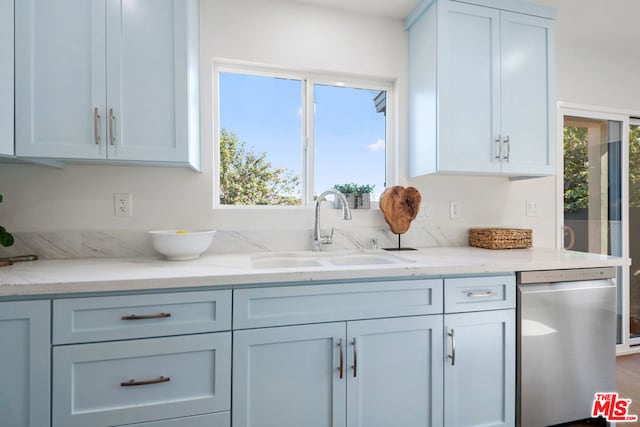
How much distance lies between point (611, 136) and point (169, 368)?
3.58 metres

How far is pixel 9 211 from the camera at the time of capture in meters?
1.63

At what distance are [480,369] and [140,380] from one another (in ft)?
4.87

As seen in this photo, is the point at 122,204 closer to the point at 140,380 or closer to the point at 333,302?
the point at 140,380

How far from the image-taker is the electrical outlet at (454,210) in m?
2.28

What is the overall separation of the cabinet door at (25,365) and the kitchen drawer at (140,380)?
43 millimetres

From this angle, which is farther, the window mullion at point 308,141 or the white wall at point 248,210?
the window mullion at point 308,141

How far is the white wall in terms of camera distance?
5.51ft

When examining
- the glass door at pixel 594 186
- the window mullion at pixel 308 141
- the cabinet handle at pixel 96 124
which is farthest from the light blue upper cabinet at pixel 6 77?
the glass door at pixel 594 186

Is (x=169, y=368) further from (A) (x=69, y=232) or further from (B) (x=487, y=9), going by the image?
(B) (x=487, y=9)

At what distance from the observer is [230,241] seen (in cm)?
190

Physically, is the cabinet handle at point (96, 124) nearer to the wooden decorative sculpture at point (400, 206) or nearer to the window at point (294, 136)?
the window at point (294, 136)

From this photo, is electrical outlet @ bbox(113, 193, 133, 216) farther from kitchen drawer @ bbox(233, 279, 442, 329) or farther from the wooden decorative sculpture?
the wooden decorative sculpture

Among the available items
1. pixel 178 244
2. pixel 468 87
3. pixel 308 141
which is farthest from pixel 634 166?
pixel 178 244

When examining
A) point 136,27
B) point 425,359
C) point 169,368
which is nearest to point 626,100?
point 425,359
